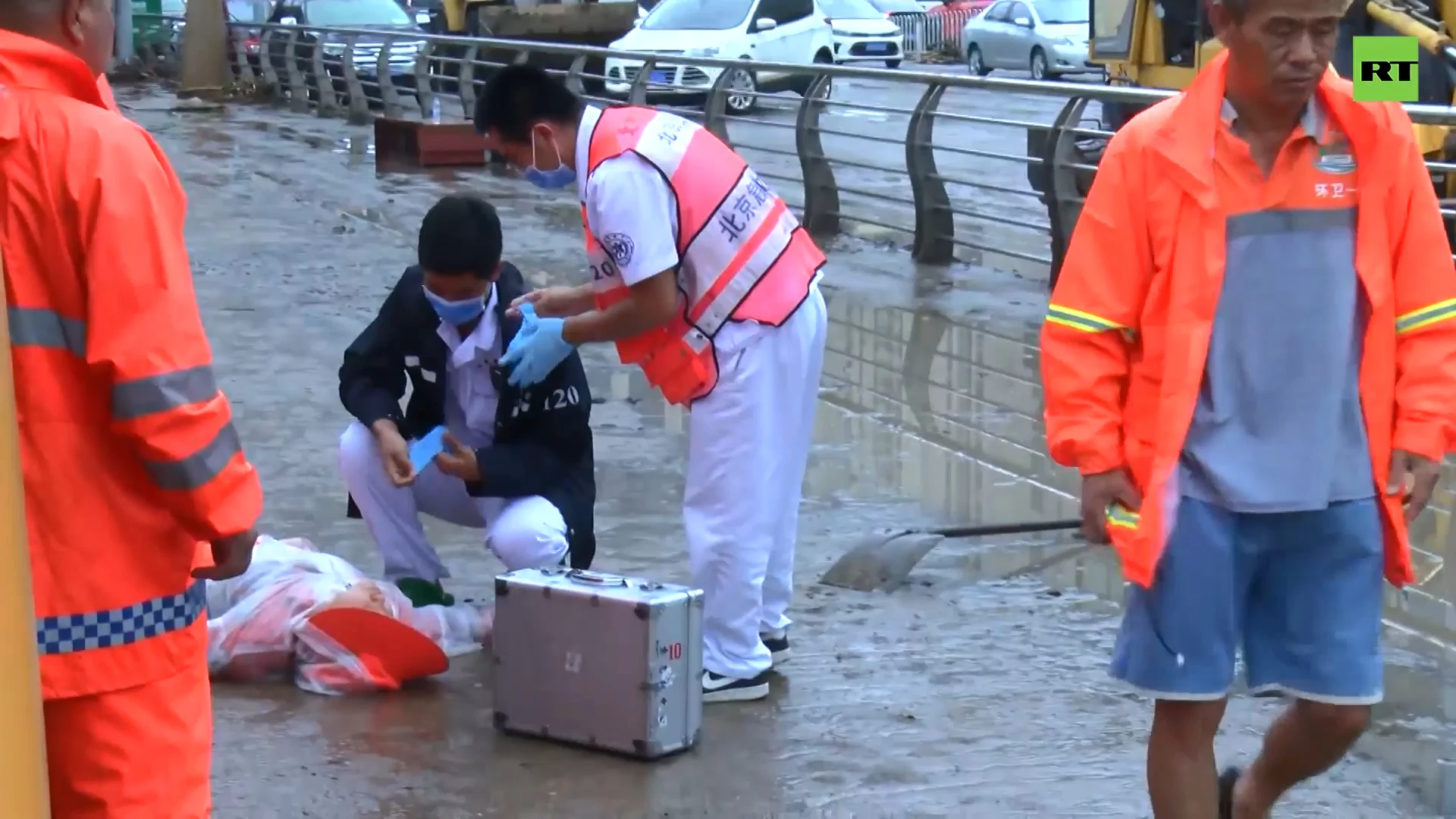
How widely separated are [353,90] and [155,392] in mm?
20988

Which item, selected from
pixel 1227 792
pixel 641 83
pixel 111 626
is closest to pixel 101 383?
pixel 111 626

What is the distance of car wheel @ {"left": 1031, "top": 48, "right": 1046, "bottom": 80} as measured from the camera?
29391 mm

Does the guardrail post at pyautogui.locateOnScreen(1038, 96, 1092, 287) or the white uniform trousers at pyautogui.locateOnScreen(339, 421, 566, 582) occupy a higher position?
the guardrail post at pyautogui.locateOnScreen(1038, 96, 1092, 287)

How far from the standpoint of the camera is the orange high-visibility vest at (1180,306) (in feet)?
10.4

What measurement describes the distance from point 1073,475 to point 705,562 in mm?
2685

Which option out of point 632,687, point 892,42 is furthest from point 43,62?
point 892,42

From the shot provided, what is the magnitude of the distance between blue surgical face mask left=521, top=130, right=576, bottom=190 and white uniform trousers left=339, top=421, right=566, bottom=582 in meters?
0.78

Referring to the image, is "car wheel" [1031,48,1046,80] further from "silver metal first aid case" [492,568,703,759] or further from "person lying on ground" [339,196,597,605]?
"silver metal first aid case" [492,568,703,759]

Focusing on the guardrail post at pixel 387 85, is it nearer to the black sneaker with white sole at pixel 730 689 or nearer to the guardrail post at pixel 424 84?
the guardrail post at pixel 424 84

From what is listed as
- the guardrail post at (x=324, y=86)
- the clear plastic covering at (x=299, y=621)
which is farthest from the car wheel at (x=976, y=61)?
the clear plastic covering at (x=299, y=621)

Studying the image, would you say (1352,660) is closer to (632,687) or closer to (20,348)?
(632,687)

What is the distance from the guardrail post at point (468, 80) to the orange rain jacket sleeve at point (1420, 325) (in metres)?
17.2

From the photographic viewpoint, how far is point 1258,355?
3193 mm

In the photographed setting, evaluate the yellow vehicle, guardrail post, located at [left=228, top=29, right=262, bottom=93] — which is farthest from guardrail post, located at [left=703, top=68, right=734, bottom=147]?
guardrail post, located at [left=228, top=29, right=262, bottom=93]
